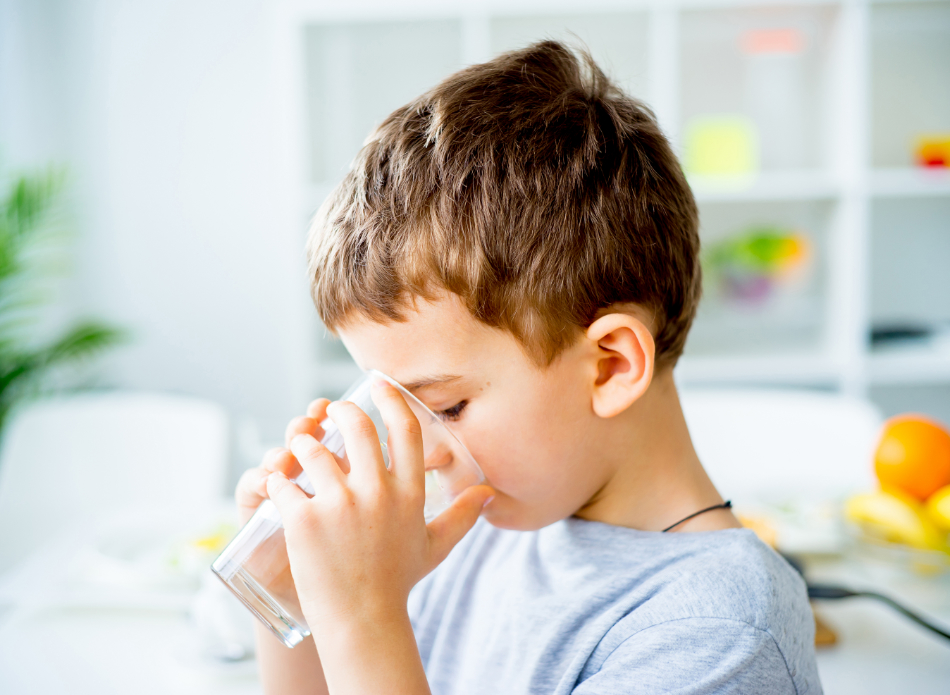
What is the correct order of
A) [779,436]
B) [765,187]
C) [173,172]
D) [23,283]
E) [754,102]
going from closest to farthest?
[779,436] < [23,283] < [765,187] < [754,102] < [173,172]

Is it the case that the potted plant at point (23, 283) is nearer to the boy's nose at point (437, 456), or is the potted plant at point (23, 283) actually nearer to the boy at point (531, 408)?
the boy at point (531, 408)

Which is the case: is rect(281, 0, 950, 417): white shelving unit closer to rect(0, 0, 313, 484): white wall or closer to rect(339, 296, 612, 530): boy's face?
rect(0, 0, 313, 484): white wall

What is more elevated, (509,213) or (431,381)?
(509,213)

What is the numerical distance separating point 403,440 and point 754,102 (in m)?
2.39

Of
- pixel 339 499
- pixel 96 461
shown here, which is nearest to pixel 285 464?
pixel 339 499

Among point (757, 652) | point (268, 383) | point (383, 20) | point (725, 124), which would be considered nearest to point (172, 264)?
point (268, 383)

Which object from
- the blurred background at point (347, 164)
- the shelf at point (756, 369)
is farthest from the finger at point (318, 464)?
the shelf at point (756, 369)

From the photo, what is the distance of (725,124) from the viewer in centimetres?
247

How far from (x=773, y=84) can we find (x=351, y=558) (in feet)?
8.21

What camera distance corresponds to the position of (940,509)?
960mm

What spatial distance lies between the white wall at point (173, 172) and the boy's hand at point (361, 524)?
227cm

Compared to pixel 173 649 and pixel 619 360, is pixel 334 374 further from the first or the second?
pixel 619 360

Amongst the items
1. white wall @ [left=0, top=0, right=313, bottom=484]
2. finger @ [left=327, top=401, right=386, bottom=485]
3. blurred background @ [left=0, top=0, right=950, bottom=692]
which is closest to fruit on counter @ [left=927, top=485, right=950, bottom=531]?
finger @ [left=327, top=401, right=386, bottom=485]

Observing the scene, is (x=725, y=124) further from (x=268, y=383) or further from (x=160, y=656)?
(x=160, y=656)
